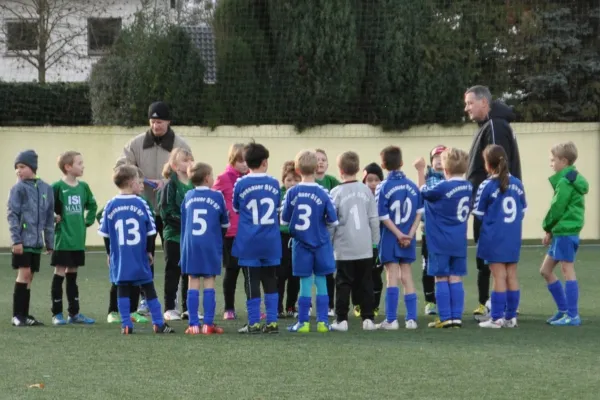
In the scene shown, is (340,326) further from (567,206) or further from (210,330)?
(567,206)

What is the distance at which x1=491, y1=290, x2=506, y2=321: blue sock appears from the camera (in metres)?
9.72

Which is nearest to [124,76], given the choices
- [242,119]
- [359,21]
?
[242,119]

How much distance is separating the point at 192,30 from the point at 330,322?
38.5ft

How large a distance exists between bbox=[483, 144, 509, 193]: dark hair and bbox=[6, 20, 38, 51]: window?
17859 millimetres

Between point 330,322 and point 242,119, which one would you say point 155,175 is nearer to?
point 330,322

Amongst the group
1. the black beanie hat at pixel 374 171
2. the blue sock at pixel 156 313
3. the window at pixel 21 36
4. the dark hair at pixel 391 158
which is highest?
the window at pixel 21 36

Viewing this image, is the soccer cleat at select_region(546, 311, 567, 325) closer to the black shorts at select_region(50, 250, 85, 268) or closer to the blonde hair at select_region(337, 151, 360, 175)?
the blonde hair at select_region(337, 151, 360, 175)

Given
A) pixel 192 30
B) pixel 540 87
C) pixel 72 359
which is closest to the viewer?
pixel 72 359

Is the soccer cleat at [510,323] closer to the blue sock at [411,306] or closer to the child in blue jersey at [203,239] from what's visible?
the blue sock at [411,306]

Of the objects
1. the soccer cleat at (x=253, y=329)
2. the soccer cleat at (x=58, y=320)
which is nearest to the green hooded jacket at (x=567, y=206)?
the soccer cleat at (x=253, y=329)

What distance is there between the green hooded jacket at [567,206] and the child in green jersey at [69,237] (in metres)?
4.10

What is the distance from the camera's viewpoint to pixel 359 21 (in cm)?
2128

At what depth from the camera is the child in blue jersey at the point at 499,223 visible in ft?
31.8

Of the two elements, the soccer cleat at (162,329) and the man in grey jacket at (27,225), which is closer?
the soccer cleat at (162,329)
